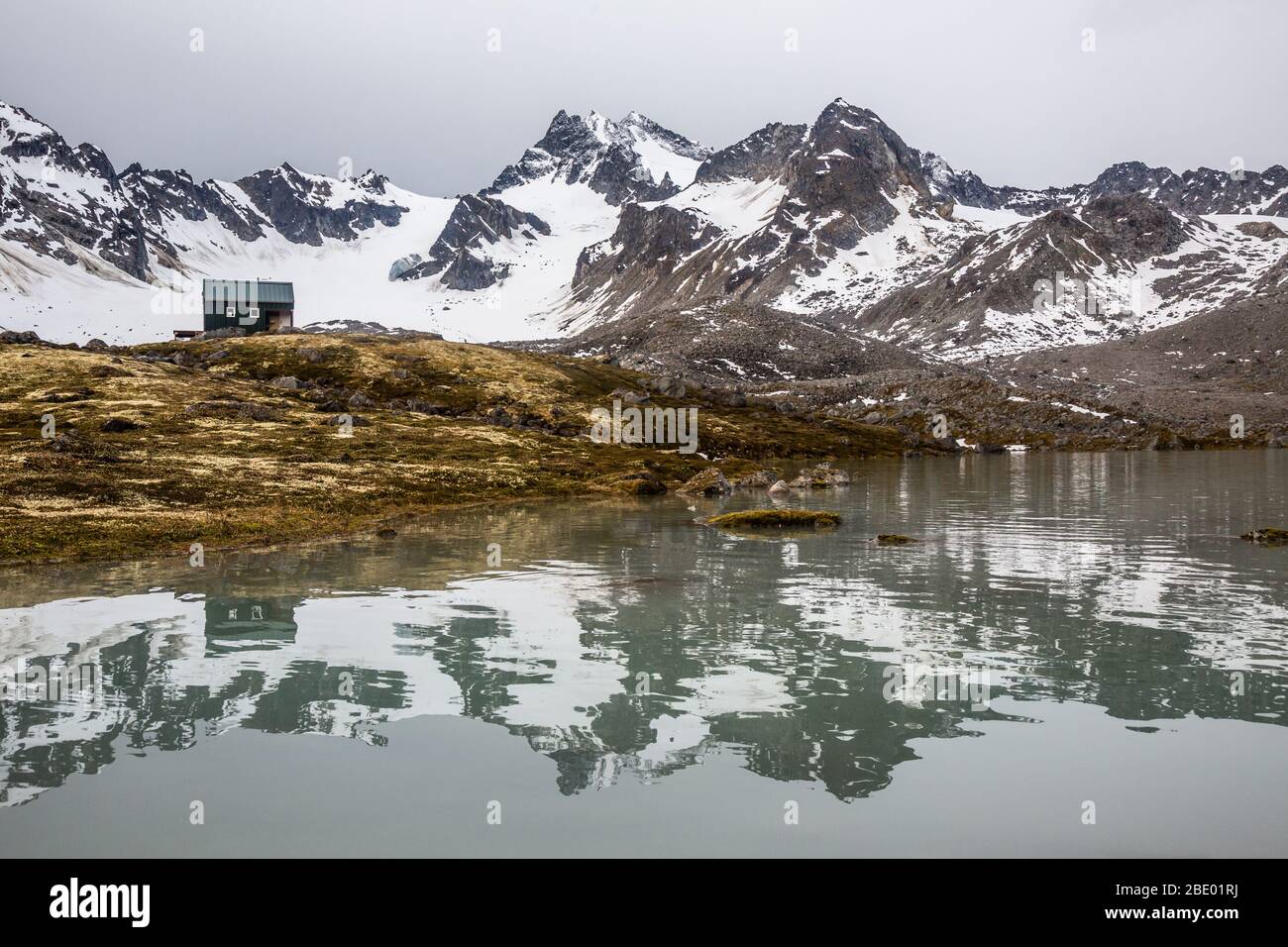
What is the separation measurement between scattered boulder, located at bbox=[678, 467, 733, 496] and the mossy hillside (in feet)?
14.8

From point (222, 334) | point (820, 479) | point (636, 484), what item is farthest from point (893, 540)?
point (222, 334)

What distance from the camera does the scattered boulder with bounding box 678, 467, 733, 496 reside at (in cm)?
8743

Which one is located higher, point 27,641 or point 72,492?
point 72,492

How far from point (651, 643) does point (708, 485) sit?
59.4 m

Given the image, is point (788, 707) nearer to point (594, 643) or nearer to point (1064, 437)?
point (594, 643)

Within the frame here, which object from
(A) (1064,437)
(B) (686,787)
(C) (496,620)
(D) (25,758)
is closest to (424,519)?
(C) (496,620)

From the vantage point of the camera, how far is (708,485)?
8788 centimetres

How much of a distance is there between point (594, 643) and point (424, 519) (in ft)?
132

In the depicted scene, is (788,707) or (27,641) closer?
(788,707)

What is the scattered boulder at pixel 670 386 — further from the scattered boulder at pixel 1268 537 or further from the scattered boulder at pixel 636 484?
the scattered boulder at pixel 1268 537

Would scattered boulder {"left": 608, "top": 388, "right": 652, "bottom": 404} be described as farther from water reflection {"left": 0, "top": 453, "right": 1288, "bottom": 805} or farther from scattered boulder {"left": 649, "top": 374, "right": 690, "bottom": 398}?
water reflection {"left": 0, "top": 453, "right": 1288, "bottom": 805}

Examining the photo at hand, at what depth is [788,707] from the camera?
21.8m

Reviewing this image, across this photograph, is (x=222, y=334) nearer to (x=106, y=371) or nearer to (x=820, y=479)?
(x=106, y=371)
